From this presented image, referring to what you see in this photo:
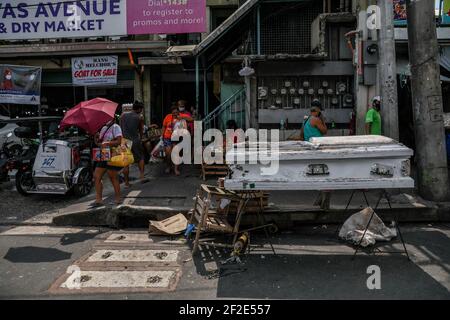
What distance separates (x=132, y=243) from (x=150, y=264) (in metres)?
0.96

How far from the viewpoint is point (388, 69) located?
7430 millimetres

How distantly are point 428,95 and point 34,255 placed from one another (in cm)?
615

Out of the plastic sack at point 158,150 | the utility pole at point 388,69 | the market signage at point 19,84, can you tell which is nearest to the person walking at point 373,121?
the utility pole at point 388,69

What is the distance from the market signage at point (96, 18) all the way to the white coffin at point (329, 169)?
8.00 meters

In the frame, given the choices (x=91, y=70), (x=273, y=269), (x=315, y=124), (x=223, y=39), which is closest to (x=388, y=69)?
(x=315, y=124)

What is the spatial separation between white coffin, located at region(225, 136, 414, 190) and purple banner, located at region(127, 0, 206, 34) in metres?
7.96

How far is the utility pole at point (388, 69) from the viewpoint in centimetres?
739

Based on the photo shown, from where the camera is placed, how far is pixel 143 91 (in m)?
16.4

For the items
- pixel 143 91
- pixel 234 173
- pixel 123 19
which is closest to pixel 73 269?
pixel 234 173

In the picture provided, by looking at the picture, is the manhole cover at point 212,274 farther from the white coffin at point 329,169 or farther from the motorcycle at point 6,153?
the motorcycle at point 6,153

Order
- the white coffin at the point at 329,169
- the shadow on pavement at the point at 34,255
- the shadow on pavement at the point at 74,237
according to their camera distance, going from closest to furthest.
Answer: the white coffin at the point at 329,169 → the shadow on pavement at the point at 34,255 → the shadow on pavement at the point at 74,237

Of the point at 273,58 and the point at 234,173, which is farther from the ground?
the point at 273,58

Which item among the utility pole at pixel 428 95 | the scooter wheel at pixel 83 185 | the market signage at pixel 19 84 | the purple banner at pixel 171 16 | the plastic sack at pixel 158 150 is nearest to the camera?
the utility pole at pixel 428 95

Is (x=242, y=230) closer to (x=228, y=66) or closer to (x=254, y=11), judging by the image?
(x=254, y=11)
